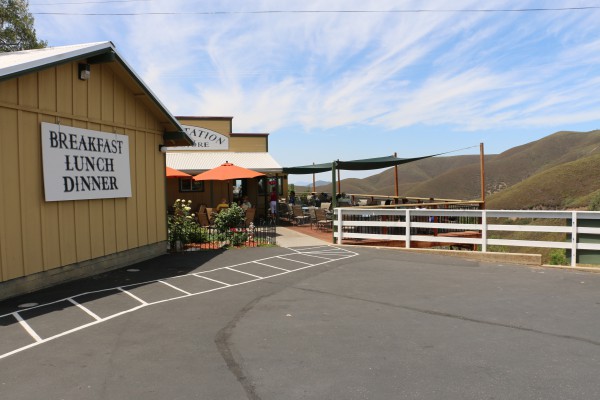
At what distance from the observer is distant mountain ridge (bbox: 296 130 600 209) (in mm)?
42594

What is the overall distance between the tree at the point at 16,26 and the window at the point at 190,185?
10.8m

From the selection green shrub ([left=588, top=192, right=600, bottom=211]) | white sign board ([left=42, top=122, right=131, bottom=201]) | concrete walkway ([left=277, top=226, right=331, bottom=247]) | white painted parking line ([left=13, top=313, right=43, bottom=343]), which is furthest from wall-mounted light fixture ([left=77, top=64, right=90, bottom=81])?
green shrub ([left=588, top=192, right=600, bottom=211])

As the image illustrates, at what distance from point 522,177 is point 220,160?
62666mm

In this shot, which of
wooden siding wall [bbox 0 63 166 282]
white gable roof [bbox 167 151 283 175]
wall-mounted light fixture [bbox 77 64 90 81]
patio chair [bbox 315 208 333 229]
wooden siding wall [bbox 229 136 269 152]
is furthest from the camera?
wooden siding wall [bbox 229 136 269 152]

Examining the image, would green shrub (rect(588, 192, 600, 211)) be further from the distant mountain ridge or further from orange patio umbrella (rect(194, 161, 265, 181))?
orange patio umbrella (rect(194, 161, 265, 181))

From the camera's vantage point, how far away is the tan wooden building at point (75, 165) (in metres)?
6.94

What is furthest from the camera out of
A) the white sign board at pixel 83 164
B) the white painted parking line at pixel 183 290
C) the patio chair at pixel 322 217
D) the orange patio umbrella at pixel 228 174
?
the patio chair at pixel 322 217

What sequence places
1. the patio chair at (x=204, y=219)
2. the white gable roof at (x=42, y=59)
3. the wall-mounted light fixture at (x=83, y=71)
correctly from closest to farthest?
the white gable roof at (x=42, y=59) → the wall-mounted light fixture at (x=83, y=71) → the patio chair at (x=204, y=219)

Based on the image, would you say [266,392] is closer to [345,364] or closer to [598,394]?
[345,364]

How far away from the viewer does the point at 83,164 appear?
8570 millimetres

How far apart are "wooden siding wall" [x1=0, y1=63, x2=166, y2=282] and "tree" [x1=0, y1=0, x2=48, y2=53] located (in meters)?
15.8

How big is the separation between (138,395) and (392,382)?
211 cm

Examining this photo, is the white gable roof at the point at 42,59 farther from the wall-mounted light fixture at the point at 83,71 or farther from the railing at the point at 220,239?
the railing at the point at 220,239

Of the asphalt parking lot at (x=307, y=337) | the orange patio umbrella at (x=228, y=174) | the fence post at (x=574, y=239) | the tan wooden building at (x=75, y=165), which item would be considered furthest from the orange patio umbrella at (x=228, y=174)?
the fence post at (x=574, y=239)
